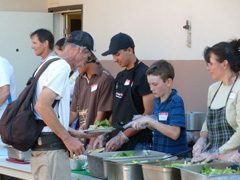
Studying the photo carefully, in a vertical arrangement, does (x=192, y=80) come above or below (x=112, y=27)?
below

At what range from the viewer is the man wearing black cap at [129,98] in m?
4.59

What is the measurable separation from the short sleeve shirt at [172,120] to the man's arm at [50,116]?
996 millimetres

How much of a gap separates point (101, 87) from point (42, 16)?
310 cm

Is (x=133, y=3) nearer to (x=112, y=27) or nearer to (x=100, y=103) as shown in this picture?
(x=112, y=27)

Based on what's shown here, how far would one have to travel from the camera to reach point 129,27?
6.34 meters

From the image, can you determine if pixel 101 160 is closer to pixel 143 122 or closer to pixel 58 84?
pixel 143 122

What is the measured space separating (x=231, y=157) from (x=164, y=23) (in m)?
2.63

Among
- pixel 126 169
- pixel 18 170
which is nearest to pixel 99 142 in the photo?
pixel 18 170

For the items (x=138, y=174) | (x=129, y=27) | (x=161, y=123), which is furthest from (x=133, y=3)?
(x=138, y=174)

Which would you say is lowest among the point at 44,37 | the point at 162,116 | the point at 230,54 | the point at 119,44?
the point at 162,116

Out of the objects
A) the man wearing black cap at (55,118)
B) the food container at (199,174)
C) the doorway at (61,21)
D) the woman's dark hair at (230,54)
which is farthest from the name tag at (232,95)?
the doorway at (61,21)

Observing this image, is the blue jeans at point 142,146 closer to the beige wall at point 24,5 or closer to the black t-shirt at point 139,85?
the black t-shirt at point 139,85

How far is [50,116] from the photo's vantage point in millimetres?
3363

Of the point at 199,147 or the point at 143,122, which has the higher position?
the point at 143,122
